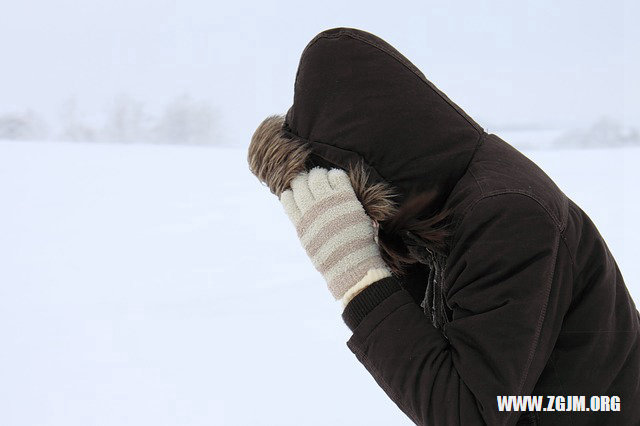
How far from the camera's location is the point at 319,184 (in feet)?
2.39

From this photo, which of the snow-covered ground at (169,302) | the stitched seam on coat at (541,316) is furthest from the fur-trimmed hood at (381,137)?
the snow-covered ground at (169,302)

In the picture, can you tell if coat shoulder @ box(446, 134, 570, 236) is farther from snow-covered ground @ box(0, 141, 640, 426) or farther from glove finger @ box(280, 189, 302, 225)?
snow-covered ground @ box(0, 141, 640, 426)

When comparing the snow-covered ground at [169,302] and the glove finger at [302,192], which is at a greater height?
the snow-covered ground at [169,302]

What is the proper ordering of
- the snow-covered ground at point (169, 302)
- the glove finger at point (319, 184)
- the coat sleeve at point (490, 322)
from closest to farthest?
the coat sleeve at point (490, 322)
the glove finger at point (319, 184)
the snow-covered ground at point (169, 302)

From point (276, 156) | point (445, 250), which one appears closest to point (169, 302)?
point (276, 156)

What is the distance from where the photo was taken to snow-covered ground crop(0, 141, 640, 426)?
169 centimetres

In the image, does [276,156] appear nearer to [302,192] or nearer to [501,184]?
[302,192]

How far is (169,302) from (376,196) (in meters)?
1.66

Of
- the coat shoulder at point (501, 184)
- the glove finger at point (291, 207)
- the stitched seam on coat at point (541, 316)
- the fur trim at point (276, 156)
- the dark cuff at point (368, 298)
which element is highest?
the fur trim at point (276, 156)

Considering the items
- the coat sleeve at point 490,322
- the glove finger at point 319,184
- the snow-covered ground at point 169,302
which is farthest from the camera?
the snow-covered ground at point 169,302

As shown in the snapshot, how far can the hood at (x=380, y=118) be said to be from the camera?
2.31ft

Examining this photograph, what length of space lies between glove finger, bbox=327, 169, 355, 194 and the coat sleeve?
0.14 meters

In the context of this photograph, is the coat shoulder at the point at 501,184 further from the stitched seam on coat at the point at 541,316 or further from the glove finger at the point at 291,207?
the glove finger at the point at 291,207

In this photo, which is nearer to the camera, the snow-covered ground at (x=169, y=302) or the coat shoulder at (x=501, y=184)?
the coat shoulder at (x=501, y=184)
